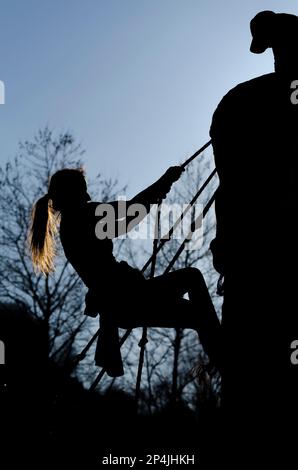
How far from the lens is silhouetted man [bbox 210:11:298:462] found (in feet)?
13.5

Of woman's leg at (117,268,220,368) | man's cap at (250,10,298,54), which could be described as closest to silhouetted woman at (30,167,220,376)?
woman's leg at (117,268,220,368)

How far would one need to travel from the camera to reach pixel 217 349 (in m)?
4.35

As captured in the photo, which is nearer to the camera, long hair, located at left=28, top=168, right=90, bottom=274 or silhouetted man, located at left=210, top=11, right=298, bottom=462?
silhouetted man, located at left=210, top=11, right=298, bottom=462

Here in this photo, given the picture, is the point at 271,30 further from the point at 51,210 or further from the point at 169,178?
the point at 51,210

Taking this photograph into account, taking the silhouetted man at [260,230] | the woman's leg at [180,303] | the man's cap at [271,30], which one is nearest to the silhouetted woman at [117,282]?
the woman's leg at [180,303]

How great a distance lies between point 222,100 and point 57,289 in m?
16.8

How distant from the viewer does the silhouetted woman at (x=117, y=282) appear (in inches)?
176

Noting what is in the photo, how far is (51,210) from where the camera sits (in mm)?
5461

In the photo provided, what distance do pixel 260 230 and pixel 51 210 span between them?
1914 millimetres

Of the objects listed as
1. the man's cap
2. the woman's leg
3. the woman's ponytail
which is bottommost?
the woman's leg

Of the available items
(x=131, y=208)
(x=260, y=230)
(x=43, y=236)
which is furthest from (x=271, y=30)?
(x=43, y=236)

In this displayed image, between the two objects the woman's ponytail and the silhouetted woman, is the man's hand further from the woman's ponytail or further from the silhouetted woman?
the woman's ponytail

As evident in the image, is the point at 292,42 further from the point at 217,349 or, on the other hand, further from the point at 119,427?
the point at 119,427
